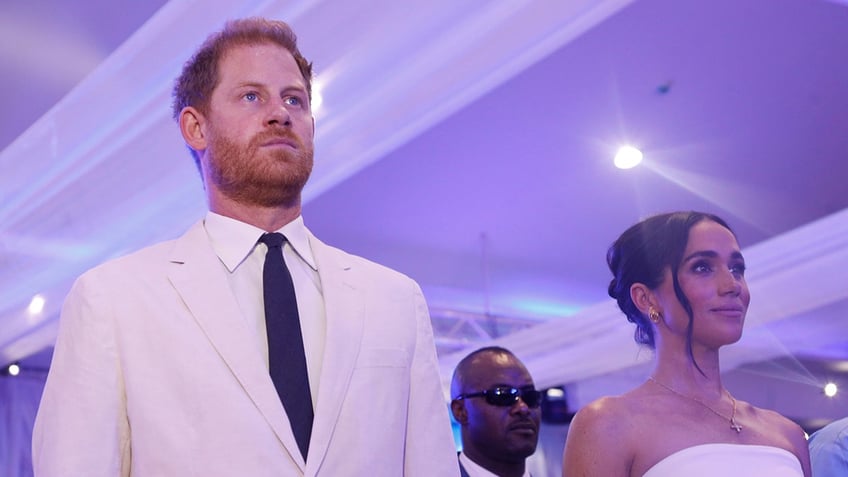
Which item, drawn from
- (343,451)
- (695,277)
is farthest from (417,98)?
(343,451)

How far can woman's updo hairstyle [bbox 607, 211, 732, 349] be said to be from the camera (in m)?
2.50

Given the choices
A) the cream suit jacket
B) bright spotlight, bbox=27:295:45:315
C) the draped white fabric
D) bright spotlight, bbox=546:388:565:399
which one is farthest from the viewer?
bright spotlight, bbox=546:388:565:399

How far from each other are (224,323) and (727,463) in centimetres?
133

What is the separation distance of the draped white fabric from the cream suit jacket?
30.8 feet

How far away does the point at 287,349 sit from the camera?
1.71 m

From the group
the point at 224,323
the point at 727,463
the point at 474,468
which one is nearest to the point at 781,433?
the point at 727,463

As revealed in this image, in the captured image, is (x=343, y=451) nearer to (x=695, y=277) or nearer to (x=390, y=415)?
(x=390, y=415)

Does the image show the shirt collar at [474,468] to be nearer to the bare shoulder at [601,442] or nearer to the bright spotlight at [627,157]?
the bare shoulder at [601,442]

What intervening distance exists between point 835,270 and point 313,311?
4870 millimetres

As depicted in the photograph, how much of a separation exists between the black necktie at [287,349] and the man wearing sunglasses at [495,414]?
1.96 m

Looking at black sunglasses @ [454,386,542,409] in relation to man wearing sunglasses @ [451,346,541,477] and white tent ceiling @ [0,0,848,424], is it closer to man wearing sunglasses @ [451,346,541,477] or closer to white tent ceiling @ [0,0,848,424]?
man wearing sunglasses @ [451,346,541,477]

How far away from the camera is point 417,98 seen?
402cm

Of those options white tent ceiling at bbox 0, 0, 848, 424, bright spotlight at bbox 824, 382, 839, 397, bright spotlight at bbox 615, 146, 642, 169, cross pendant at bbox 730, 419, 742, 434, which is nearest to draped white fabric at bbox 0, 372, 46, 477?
white tent ceiling at bbox 0, 0, 848, 424

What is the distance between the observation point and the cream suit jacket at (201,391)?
5.16 feet
